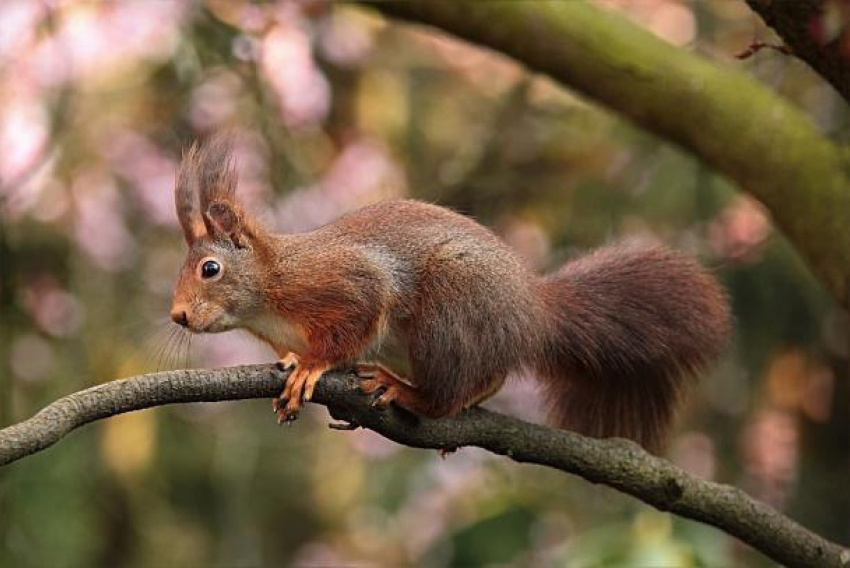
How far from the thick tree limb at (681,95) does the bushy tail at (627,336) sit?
21 cm

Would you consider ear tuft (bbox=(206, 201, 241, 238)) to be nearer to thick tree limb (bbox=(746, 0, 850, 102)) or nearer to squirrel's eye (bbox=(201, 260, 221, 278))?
squirrel's eye (bbox=(201, 260, 221, 278))

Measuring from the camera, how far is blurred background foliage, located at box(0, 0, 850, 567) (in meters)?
3.40

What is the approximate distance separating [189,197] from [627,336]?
2.50 feet

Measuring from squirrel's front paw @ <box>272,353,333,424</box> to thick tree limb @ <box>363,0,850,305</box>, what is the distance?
0.90m

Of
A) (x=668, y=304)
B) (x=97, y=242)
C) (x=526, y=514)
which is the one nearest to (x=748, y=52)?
(x=668, y=304)

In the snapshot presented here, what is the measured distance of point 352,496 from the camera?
454cm

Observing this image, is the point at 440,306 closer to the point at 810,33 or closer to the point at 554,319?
the point at 554,319

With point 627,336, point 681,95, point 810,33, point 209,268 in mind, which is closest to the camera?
point 810,33

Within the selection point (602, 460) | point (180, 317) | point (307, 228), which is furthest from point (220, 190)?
point (307, 228)

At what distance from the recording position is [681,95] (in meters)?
2.49

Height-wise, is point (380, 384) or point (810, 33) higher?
point (810, 33)

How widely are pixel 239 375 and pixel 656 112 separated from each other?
118 cm

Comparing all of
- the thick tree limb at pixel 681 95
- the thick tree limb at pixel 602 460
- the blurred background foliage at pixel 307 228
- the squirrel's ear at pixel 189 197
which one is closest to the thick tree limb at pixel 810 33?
the thick tree limb at pixel 681 95

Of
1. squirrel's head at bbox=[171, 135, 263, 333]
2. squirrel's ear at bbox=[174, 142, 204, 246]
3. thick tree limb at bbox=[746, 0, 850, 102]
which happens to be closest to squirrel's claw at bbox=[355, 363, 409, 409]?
squirrel's head at bbox=[171, 135, 263, 333]
